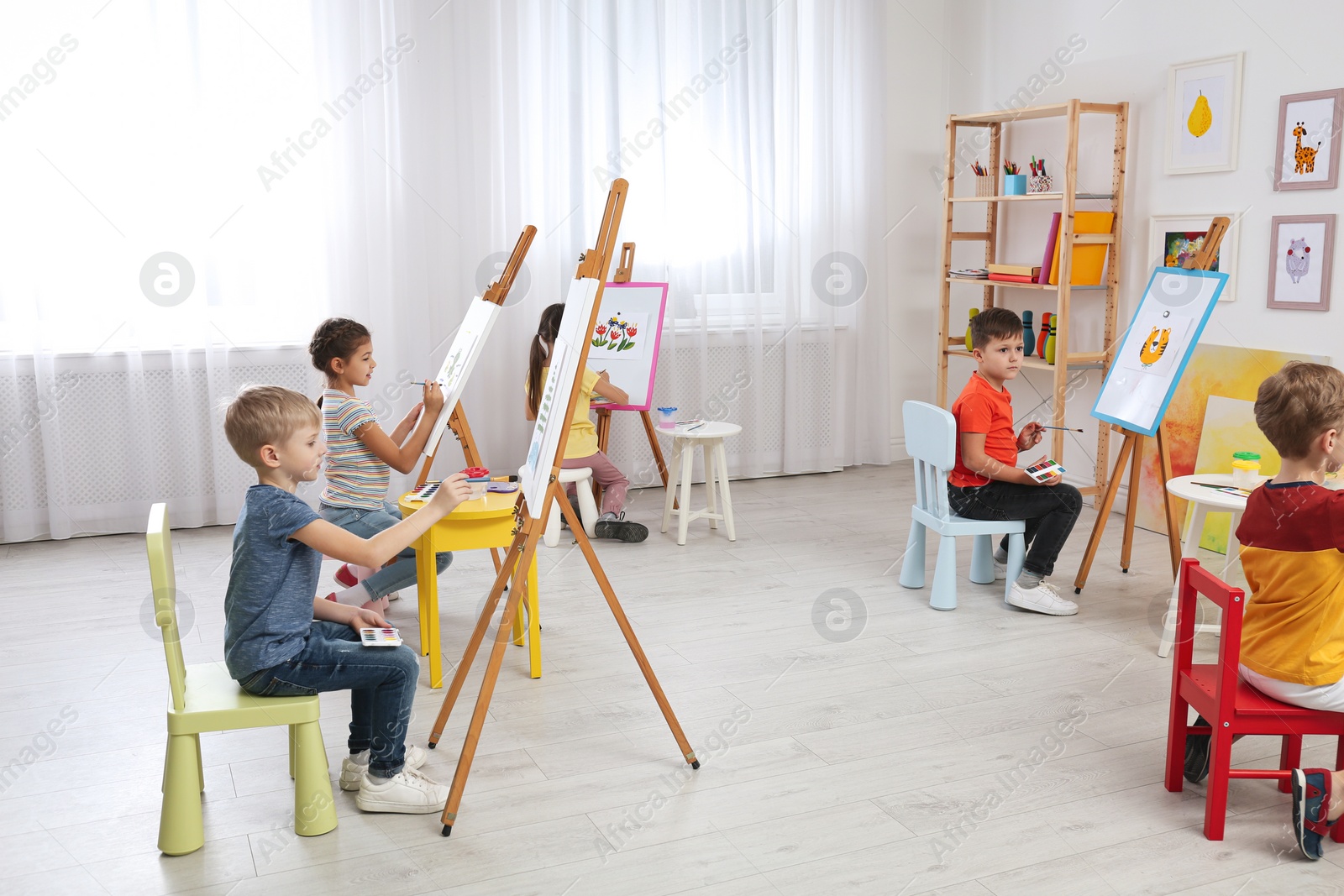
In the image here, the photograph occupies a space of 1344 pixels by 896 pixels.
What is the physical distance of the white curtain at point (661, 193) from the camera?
17.0 feet

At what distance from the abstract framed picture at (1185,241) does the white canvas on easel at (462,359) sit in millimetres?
2807

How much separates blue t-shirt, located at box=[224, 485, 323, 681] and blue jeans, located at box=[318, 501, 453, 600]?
1.06 metres

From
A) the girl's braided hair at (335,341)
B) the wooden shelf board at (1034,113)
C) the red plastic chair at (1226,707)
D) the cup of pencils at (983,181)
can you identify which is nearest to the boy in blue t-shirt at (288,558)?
the girl's braided hair at (335,341)

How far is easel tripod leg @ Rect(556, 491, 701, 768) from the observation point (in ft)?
8.05

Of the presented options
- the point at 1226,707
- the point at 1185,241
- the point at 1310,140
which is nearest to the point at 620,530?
the point at 1185,241

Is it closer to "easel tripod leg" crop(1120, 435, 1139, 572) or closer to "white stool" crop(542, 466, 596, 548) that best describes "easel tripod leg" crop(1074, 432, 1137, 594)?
"easel tripod leg" crop(1120, 435, 1139, 572)

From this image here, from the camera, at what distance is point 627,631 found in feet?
8.25

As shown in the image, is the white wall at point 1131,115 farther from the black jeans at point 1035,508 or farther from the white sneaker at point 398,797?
the white sneaker at point 398,797

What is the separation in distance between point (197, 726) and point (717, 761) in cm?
119

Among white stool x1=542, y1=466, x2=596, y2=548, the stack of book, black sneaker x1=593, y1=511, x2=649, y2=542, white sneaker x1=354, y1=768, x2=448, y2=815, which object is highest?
the stack of book

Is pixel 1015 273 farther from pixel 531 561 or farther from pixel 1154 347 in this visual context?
pixel 531 561

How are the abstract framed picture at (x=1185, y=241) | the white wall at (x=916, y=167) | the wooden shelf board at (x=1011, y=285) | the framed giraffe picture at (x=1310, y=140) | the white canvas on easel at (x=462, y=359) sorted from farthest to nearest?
the white wall at (x=916, y=167), the wooden shelf board at (x=1011, y=285), the abstract framed picture at (x=1185, y=241), the framed giraffe picture at (x=1310, y=140), the white canvas on easel at (x=462, y=359)

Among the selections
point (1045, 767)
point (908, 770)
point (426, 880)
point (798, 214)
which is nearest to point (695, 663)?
point (908, 770)

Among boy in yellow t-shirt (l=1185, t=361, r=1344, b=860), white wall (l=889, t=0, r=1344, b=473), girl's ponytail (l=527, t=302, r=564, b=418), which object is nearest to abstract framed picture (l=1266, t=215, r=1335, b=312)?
white wall (l=889, t=0, r=1344, b=473)
